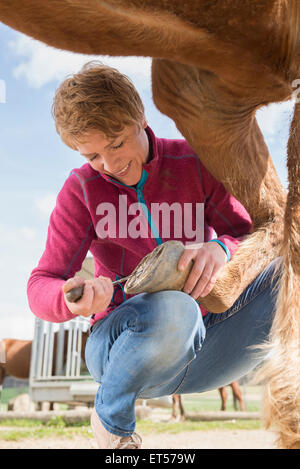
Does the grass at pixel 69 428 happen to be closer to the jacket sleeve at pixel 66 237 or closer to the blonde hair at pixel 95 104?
the jacket sleeve at pixel 66 237

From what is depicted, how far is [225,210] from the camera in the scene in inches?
32.0

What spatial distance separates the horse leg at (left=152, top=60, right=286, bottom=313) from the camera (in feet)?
2.42

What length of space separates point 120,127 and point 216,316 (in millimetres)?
383

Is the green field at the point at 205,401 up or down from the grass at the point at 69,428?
down

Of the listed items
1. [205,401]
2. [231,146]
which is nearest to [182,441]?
[231,146]

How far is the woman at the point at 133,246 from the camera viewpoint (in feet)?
2.30

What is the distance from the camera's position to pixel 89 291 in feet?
2.06

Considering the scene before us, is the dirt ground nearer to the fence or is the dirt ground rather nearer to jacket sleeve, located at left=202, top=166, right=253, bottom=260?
the fence

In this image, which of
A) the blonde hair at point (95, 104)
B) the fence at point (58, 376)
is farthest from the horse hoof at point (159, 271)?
the fence at point (58, 376)

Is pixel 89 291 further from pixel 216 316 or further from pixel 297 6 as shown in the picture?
pixel 297 6

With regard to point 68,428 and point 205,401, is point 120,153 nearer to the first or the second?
point 68,428

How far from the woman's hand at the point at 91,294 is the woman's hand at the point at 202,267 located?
0.11m

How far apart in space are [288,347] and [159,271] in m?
0.18

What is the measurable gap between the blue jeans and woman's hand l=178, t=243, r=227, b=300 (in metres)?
0.04
